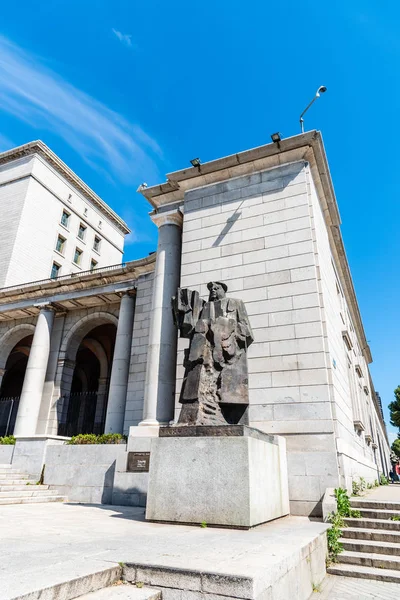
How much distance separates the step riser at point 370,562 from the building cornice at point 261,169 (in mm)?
11322

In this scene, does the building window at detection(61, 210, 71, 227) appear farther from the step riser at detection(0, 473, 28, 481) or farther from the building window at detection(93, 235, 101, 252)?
the step riser at detection(0, 473, 28, 481)

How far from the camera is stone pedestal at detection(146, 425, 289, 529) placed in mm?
6312

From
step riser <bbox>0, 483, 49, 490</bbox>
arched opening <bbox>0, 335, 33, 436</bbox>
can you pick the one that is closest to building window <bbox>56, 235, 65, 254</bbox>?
arched opening <bbox>0, 335, 33, 436</bbox>

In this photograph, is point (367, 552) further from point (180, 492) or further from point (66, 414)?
point (66, 414)

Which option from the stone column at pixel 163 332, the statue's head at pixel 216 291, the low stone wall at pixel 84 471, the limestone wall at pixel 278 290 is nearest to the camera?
the statue's head at pixel 216 291

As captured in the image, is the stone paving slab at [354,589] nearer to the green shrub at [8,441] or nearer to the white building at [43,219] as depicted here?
the green shrub at [8,441]

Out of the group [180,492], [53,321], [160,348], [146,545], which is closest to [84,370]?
[53,321]

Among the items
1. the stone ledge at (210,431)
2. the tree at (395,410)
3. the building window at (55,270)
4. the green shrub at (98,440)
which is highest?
the building window at (55,270)

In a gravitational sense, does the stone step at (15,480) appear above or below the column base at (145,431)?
below

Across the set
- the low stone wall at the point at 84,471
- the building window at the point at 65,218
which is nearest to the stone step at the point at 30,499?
the low stone wall at the point at 84,471

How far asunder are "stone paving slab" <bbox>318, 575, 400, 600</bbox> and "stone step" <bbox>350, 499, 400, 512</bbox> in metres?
2.64

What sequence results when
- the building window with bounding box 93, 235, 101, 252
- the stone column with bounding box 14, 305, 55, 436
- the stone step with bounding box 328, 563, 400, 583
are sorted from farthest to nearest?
the building window with bounding box 93, 235, 101, 252 → the stone column with bounding box 14, 305, 55, 436 → the stone step with bounding box 328, 563, 400, 583

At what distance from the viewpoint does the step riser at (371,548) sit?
248 inches

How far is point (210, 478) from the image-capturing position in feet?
21.5
